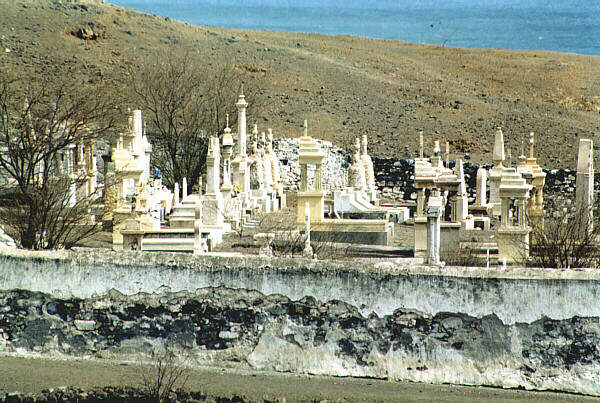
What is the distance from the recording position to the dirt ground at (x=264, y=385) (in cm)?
1294

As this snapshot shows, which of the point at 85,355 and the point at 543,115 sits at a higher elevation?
the point at 543,115

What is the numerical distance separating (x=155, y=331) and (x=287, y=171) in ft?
96.6

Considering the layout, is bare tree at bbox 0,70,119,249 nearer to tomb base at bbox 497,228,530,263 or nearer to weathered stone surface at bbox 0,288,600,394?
weathered stone surface at bbox 0,288,600,394

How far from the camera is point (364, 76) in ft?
229

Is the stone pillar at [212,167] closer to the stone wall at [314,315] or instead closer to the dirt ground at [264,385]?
the stone wall at [314,315]

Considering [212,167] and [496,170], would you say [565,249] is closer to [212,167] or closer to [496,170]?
[212,167]

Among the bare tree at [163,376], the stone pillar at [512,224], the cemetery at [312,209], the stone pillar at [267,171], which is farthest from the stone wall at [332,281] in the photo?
the stone pillar at [267,171]

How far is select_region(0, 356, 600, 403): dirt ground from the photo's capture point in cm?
1294

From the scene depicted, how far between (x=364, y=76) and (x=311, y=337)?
187 ft

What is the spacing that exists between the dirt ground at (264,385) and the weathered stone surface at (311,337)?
17cm

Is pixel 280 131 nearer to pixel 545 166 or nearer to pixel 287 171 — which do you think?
pixel 287 171

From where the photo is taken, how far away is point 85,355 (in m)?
13.8

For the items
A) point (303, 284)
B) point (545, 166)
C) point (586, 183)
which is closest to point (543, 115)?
point (545, 166)

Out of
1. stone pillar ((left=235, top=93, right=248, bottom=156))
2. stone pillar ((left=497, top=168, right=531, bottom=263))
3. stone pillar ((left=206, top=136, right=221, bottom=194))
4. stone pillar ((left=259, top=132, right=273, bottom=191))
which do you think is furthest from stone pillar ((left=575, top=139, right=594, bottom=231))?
stone pillar ((left=259, top=132, right=273, bottom=191))
